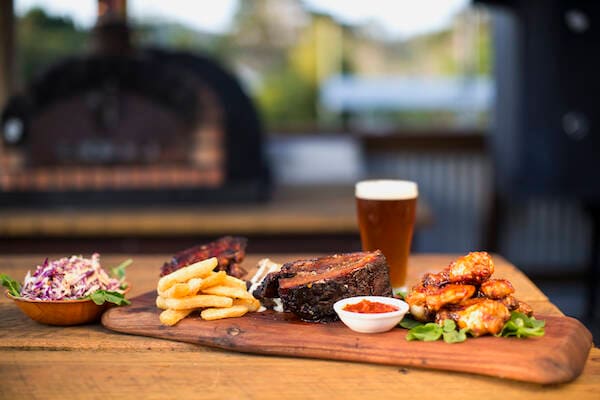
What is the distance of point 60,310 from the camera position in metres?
1.46

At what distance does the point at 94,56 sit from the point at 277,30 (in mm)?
1871

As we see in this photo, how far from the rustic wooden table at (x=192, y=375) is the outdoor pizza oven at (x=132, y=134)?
226cm

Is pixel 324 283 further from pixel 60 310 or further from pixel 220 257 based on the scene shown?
pixel 60 310

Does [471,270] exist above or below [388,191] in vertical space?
below

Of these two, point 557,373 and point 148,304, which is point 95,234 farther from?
point 557,373

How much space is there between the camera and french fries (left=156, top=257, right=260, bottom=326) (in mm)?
1424

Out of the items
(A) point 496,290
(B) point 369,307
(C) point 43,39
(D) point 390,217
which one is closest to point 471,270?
(A) point 496,290

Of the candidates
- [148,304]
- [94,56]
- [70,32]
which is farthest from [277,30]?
[148,304]

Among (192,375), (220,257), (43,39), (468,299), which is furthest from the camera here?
(43,39)

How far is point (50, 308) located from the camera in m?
1.45

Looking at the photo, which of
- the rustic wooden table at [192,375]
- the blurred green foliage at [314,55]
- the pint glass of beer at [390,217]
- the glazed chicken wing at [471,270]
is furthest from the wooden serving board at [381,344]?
the blurred green foliage at [314,55]

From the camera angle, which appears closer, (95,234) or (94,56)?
(95,234)

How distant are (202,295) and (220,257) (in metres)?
0.19

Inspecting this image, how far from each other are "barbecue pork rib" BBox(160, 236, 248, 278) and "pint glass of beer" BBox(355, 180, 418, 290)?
279 millimetres
